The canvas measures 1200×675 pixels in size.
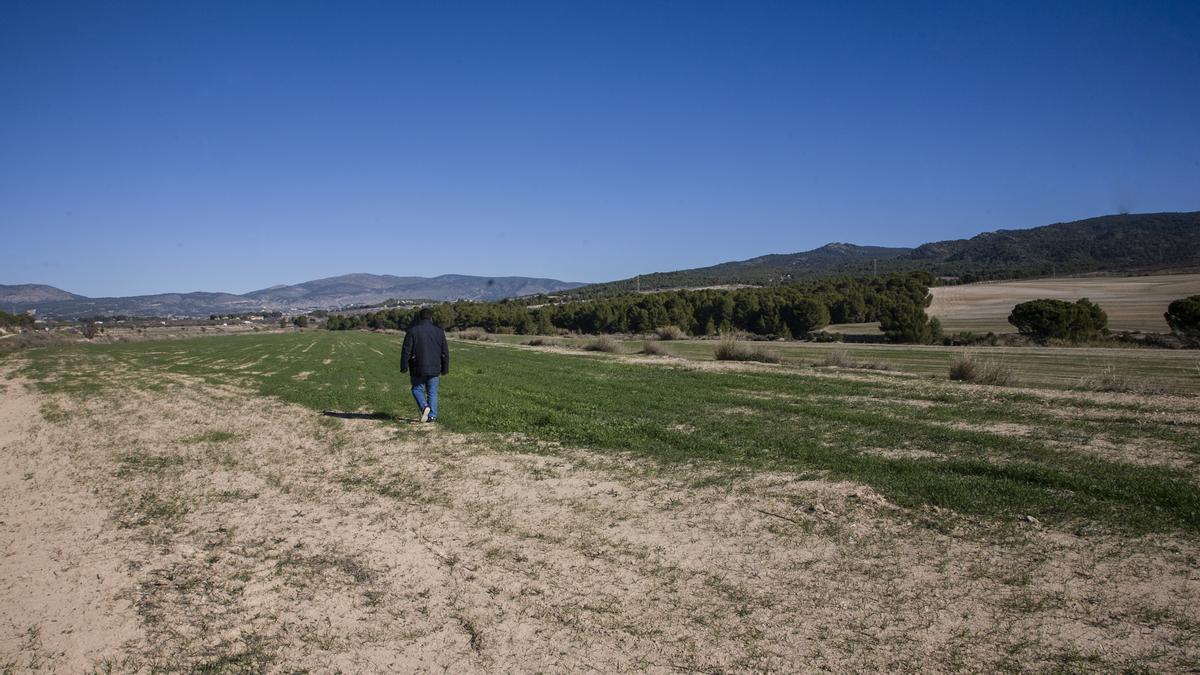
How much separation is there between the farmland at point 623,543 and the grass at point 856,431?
60 millimetres

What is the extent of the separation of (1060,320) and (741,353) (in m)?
22.2

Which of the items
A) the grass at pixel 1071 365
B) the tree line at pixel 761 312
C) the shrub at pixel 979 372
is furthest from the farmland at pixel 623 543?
the tree line at pixel 761 312

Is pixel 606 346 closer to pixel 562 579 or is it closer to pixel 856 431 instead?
pixel 856 431

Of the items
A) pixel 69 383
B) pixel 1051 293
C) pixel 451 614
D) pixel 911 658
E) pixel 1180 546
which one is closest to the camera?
pixel 911 658

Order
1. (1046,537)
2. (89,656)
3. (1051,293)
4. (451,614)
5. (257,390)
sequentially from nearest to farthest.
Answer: (89,656)
(451,614)
(1046,537)
(257,390)
(1051,293)

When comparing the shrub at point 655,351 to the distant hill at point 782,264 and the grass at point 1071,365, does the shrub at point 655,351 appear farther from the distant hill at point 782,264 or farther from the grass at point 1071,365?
the distant hill at point 782,264

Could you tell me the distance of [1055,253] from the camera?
11012 centimetres

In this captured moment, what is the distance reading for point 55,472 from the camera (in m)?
8.75

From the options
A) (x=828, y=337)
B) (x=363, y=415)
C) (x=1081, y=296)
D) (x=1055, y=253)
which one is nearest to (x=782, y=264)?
(x=1055, y=253)

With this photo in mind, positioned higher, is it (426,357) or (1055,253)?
(1055,253)

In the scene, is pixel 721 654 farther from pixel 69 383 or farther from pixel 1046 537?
pixel 69 383

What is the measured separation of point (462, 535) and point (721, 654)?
2.81m

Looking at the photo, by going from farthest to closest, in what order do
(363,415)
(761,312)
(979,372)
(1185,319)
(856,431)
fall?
(761,312)
(1185,319)
(979,372)
(363,415)
(856,431)

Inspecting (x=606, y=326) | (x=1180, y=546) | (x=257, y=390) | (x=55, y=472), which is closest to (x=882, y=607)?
(x=1180, y=546)
